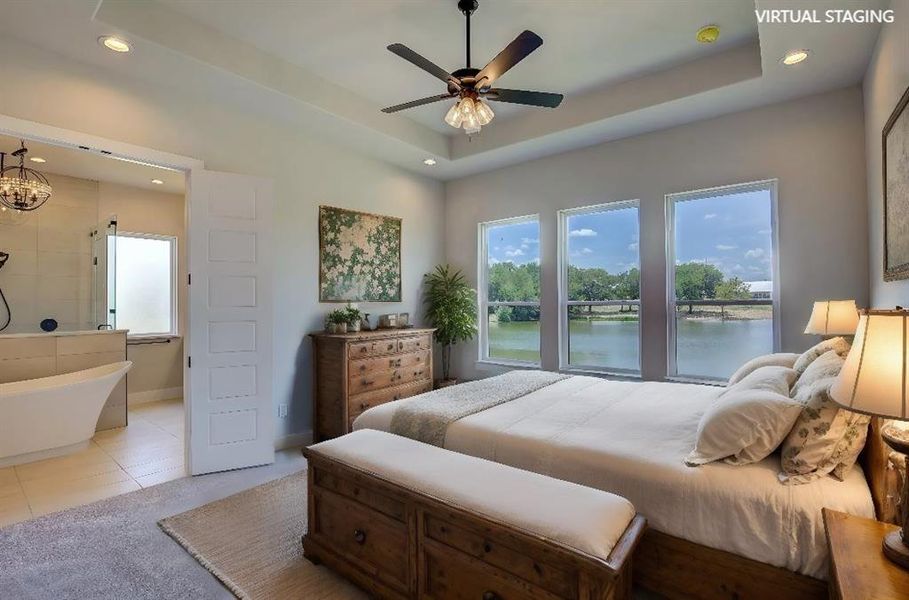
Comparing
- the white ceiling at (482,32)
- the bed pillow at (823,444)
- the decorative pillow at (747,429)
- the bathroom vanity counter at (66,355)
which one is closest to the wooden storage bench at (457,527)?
the decorative pillow at (747,429)

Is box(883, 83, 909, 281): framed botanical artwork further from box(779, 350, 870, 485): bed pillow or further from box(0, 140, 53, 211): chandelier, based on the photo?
box(0, 140, 53, 211): chandelier

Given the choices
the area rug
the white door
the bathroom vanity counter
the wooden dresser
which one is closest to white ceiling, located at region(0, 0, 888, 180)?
the white door

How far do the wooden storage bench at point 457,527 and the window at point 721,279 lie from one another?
288 cm

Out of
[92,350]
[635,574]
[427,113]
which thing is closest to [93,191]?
[92,350]

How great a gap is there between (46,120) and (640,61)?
14.0 feet

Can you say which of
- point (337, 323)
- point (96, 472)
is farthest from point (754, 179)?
point (96, 472)

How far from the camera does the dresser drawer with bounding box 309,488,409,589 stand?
186cm

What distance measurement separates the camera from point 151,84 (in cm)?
330

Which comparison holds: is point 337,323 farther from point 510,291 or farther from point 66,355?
point 66,355

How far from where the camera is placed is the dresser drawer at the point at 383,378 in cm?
411

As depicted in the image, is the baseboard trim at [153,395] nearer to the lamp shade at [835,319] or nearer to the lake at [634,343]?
the lake at [634,343]

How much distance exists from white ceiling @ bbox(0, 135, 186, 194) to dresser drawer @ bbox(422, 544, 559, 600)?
4.89 m

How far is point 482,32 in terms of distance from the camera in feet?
10.1

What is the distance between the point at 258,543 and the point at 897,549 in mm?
2729
